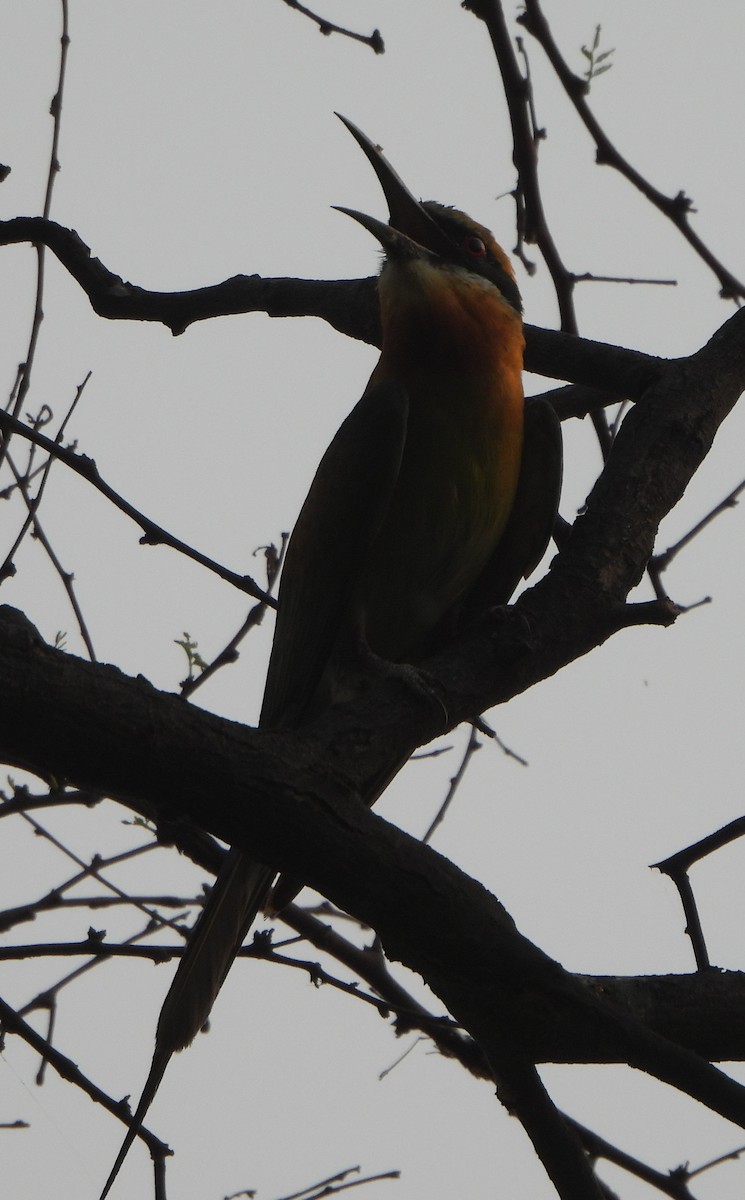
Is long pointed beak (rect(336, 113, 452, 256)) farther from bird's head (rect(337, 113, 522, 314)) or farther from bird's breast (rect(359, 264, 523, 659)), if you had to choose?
bird's breast (rect(359, 264, 523, 659))

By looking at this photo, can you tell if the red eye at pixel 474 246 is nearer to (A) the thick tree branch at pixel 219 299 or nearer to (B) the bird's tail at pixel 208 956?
(A) the thick tree branch at pixel 219 299

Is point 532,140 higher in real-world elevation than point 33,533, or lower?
higher

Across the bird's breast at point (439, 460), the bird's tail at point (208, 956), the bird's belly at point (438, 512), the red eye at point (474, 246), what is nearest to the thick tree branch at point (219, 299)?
the bird's breast at point (439, 460)

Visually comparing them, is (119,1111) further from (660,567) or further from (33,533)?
(660,567)

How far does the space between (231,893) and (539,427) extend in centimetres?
231

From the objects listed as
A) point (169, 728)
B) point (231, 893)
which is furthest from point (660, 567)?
point (169, 728)

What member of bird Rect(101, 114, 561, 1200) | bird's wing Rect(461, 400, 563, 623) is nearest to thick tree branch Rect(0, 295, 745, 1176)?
bird Rect(101, 114, 561, 1200)

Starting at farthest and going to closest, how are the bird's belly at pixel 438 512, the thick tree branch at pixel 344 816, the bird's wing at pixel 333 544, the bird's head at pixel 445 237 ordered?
the bird's head at pixel 445 237
the bird's belly at pixel 438 512
the bird's wing at pixel 333 544
the thick tree branch at pixel 344 816

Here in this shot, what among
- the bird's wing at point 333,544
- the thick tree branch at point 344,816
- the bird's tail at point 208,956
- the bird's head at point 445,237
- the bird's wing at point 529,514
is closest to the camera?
the thick tree branch at point 344,816

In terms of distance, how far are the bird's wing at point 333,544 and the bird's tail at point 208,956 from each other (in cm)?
69

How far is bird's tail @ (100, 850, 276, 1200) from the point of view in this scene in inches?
137

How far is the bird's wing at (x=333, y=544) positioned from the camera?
456 cm

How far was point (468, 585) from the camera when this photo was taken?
5059 millimetres

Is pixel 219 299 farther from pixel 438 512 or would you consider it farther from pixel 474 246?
pixel 474 246
